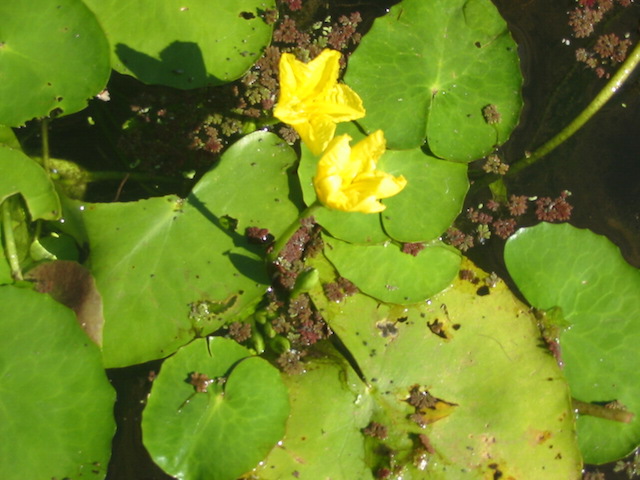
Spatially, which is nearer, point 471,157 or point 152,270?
point 152,270

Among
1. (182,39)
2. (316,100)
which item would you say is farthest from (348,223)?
(182,39)

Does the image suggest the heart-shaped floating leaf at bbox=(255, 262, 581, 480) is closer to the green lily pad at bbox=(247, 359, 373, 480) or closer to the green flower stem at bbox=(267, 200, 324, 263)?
the green lily pad at bbox=(247, 359, 373, 480)

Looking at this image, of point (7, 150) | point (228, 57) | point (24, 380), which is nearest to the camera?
point (24, 380)

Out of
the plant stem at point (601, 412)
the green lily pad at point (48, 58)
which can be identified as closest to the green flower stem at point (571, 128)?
the plant stem at point (601, 412)

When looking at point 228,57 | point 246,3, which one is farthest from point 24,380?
point 246,3

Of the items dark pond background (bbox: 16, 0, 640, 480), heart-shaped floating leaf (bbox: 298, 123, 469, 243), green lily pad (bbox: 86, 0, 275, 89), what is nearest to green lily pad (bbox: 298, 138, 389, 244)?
heart-shaped floating leaf (bbox: 298, 123, 469, 243)

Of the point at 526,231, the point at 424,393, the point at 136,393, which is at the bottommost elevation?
the point at 136,393

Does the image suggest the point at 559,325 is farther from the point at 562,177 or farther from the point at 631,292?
the point at 562,177
